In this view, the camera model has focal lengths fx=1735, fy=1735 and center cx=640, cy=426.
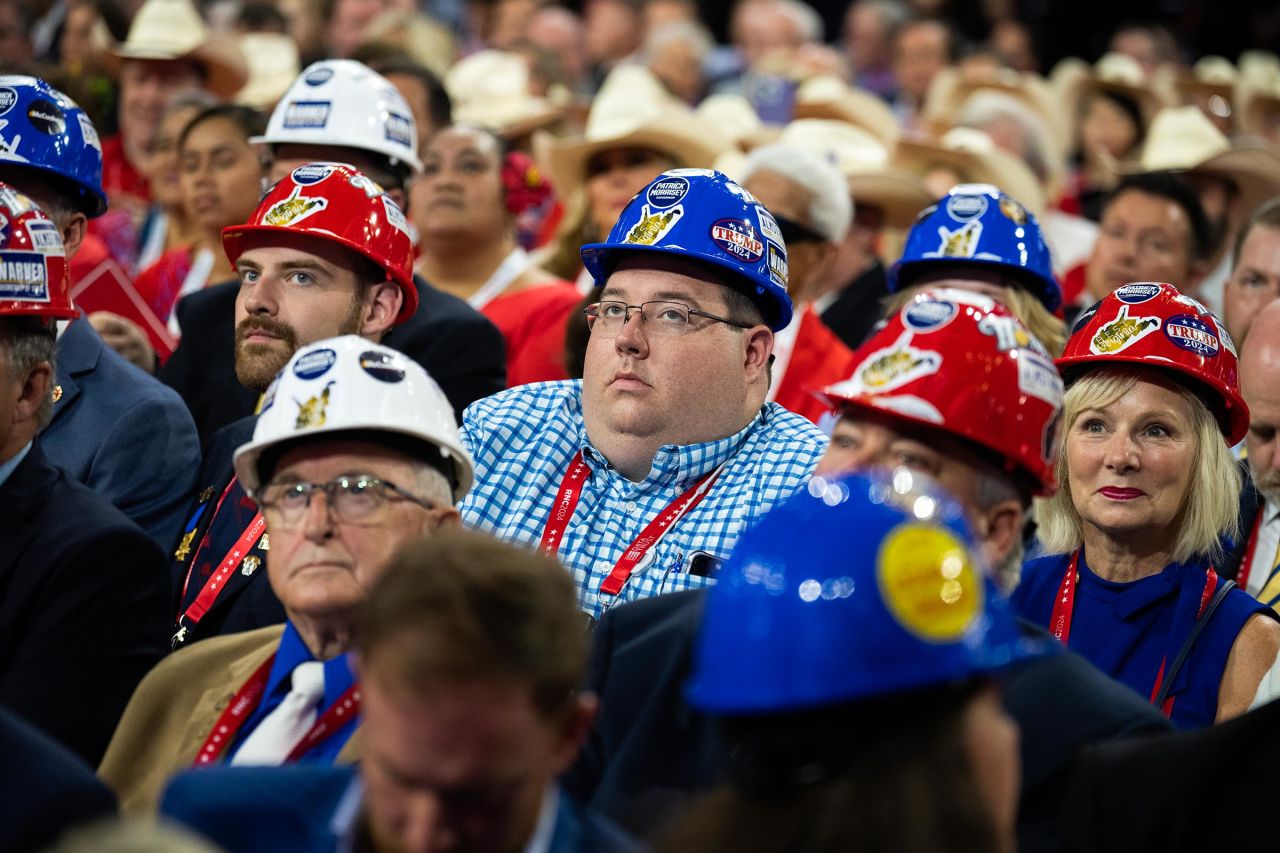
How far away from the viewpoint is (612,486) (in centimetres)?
400

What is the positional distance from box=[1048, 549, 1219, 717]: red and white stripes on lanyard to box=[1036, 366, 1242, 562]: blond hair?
2.4 inches

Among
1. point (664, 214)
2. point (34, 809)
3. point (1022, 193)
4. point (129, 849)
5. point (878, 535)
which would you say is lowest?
point (34, 809)

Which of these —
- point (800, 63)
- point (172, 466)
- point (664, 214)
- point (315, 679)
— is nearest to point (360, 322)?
point (172, 466)

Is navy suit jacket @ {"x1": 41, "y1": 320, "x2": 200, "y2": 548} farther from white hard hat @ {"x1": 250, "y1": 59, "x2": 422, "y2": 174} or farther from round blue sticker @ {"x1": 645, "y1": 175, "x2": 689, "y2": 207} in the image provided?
round blue sticker @ {"x1": 645, "y1": 175, "x2": 689, "y2": 207}

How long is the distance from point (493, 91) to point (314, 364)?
721 cm

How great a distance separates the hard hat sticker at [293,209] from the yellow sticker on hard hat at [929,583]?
2726 mm

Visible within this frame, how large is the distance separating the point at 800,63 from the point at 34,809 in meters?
9.38

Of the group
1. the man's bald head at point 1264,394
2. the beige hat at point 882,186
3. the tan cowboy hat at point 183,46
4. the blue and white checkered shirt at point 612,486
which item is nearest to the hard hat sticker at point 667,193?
the blue and white checkered shirt at point 612,486

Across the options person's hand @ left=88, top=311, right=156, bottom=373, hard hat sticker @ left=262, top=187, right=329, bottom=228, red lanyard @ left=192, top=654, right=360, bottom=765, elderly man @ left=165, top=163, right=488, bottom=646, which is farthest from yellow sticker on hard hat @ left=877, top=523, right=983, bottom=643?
person's hand @ left=88, top=311, right=156, bottom=373

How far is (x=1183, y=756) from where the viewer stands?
2.36 metres

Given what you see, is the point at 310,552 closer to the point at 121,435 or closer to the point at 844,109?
the point at 121,435

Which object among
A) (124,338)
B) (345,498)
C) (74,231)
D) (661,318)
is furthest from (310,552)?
(124,338)

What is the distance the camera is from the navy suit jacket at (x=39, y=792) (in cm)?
237

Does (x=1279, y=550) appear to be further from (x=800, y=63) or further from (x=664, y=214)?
(x=800, y=63)
